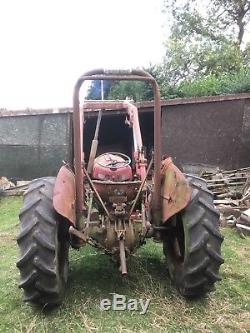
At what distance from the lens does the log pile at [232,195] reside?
5.84 metres

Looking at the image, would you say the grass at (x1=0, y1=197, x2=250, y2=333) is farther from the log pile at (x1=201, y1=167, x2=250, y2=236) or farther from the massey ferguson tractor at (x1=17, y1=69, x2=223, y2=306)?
the log pile at (x1=201, y1=167, x2=250, y2=236)

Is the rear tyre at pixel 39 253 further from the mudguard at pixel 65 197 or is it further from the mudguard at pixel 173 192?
Answer: the mudguard at pixel 173 192

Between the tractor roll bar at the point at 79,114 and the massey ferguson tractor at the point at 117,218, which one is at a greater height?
the tractor roll bar at the point at 79,114

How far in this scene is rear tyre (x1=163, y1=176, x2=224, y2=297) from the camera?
3.35 meters

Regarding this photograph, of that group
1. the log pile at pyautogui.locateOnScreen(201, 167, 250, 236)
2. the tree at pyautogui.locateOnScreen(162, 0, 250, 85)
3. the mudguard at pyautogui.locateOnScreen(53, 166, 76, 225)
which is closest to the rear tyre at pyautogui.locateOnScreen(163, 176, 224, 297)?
the mudguard at pyautogui.locateOnScreen(53, 166, 76, 225)

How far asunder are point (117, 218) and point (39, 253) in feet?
2.45

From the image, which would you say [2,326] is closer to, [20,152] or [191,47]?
[20,152]

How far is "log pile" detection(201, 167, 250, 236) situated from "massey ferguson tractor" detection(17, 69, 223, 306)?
208 centimetres

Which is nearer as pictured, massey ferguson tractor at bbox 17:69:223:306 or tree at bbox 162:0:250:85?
massey ferguson tractor at bbox 17:69:223:306

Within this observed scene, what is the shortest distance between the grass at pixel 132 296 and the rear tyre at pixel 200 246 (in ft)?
0.65

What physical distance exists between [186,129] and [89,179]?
5.43 meters

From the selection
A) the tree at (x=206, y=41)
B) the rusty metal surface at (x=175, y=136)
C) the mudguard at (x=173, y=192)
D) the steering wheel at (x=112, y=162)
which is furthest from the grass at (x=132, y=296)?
the tree at (x=206, y=41)

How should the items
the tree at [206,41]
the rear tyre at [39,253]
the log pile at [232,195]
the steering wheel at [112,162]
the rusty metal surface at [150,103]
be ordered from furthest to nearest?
the tree at [206,41] → the rusty metal surface at [150,103] → the log pile at [232,195] → the steering wheel at [112,162] → the rear tyre at [39,253]

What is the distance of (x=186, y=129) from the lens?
8875 millimetres
